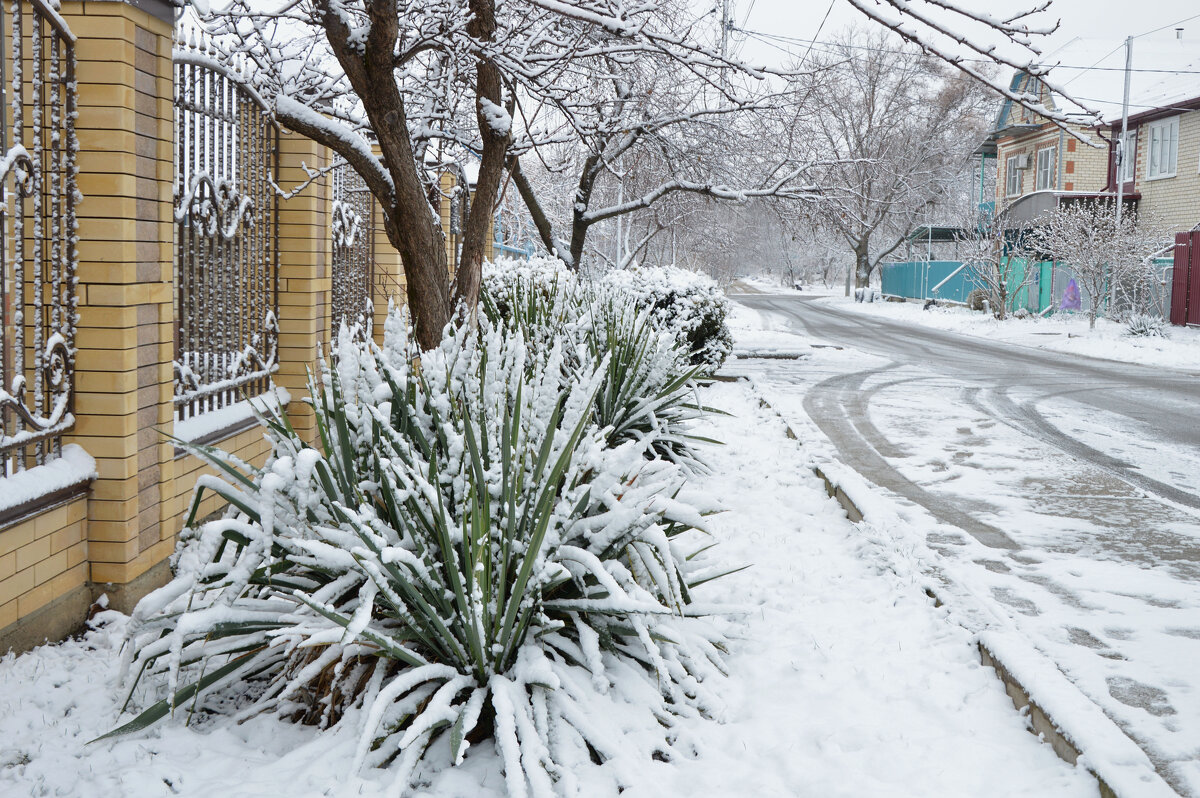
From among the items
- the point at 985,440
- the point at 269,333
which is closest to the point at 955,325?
the point at 985,440

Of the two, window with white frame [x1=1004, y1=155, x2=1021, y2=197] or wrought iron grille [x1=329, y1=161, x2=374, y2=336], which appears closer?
wrought iron grille [x1=329, y1=161, x2=374, y2=336]

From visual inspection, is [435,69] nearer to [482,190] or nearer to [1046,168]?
[482,190]

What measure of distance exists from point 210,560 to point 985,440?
801cm

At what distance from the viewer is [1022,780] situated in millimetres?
3195

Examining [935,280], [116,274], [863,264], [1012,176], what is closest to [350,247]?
[116,274]

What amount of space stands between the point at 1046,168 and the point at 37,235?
40338mm

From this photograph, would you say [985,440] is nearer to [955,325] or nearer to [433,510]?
[433,510]

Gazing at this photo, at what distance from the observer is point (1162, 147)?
103 feet

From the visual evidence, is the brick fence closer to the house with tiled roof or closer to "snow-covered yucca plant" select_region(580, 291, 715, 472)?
"snow-covered yucca plant" select_region(580, 291, 715, 472)

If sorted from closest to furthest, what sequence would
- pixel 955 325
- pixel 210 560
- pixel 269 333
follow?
1. pixel 210 560
2. pixel 269 333
3. pixel 955 325

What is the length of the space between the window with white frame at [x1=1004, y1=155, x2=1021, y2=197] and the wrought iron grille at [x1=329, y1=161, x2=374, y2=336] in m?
37.6

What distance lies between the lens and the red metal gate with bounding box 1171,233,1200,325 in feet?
82.7

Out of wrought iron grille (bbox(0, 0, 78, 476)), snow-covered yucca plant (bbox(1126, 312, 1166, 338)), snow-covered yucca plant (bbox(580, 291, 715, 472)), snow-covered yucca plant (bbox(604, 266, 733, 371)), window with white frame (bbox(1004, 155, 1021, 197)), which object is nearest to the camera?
wrought iron grille (bbox(0, 0, 78, 476))

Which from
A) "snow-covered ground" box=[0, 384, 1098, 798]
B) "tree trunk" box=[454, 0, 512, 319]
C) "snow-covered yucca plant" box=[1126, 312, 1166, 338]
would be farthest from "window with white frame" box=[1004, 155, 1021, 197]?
"snow-covered ground" box=[0, 384, 1098, 798]
